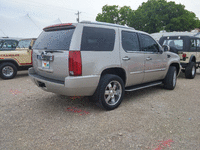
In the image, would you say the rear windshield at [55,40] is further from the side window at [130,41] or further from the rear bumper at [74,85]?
the side window at [130,41]

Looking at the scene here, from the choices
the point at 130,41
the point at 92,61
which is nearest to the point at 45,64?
the point at 92,61

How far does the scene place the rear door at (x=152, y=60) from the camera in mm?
4633

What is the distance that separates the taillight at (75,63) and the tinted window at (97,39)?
0.18 metres

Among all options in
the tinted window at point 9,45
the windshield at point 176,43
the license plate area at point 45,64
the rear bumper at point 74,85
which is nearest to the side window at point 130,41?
the rear bumper at point 74,85

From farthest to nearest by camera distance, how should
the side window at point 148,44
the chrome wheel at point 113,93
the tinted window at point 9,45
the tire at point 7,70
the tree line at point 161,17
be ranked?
the tree line at point 161,17 < the tinted window at point 9,45 < the tire at point 7,70 < the side window at point 148,44 < the chrome wheel at point 113,93

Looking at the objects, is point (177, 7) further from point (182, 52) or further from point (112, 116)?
point (112, 116)

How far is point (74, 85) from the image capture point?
3.17 meters

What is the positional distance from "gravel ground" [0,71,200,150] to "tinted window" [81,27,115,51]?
55.9 inches

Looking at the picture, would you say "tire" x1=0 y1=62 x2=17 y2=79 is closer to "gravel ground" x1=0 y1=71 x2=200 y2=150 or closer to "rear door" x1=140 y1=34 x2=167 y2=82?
"gravel ground" x1=0 y1=71 x2=200 y2=150

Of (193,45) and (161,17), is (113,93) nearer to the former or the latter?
(193,45)

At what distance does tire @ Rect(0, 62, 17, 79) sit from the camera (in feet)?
24.0

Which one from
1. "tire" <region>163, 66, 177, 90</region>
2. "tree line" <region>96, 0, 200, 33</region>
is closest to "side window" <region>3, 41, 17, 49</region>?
"tire" <region>163, 66, 177, 90</region>

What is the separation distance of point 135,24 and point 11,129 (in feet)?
129

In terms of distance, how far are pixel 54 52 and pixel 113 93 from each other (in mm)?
1572
